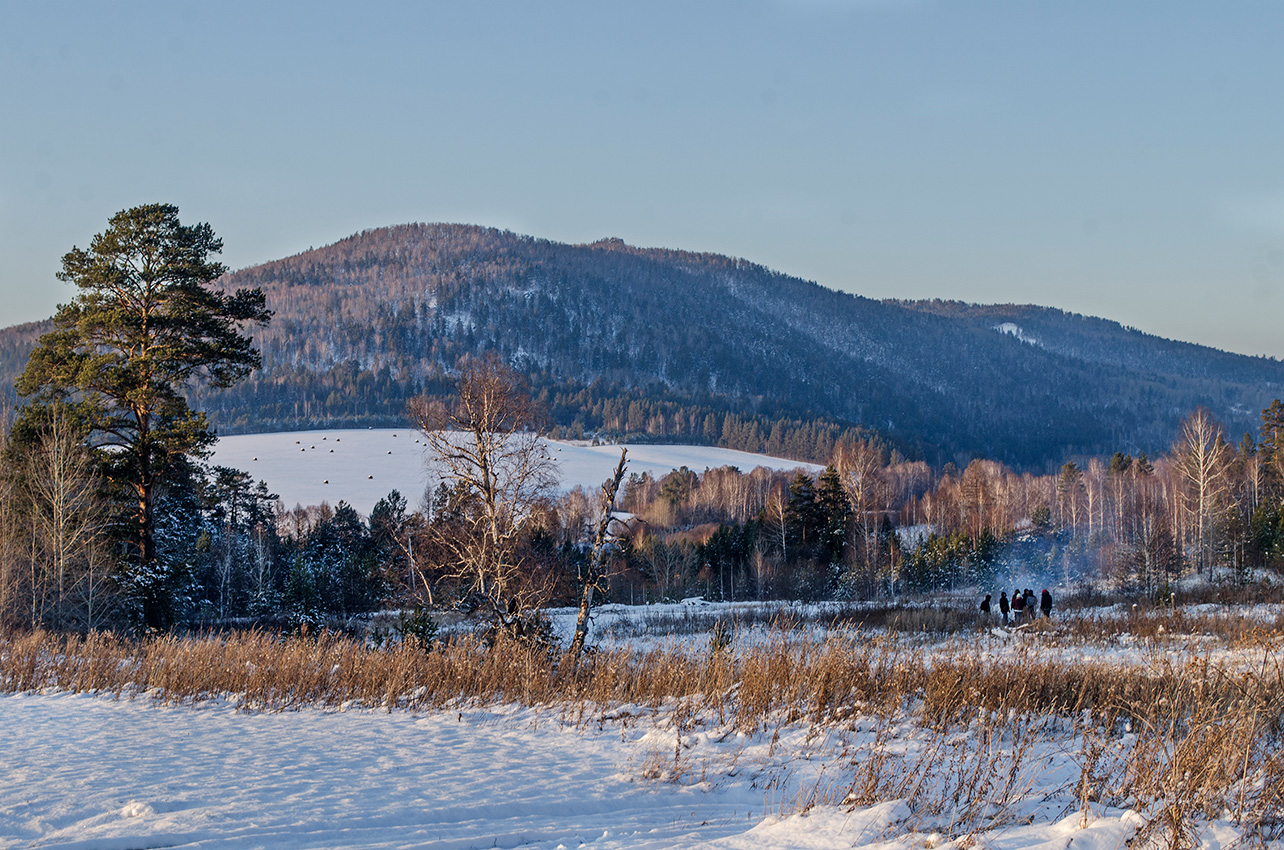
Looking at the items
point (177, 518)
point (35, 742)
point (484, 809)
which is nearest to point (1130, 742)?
point (484, 809)

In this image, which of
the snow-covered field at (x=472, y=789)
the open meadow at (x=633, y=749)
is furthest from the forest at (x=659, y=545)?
the snow-covered field at (x=472, y=789)

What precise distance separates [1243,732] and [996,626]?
17.8m

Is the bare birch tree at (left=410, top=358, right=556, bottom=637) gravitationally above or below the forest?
above

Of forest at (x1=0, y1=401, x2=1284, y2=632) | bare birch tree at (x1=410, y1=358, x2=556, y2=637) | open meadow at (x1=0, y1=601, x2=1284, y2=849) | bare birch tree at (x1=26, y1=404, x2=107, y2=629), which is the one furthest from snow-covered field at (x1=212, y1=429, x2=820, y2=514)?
open meadow at (x1=0, y1=601, x2=1284, y2=849)

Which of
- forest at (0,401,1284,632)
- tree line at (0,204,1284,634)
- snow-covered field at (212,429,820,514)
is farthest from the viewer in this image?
snow-covered field at (212,429,820,514)

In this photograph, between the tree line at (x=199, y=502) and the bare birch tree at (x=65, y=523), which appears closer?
the tree line at (x=199, y=502)

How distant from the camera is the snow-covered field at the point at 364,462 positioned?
97375 mm

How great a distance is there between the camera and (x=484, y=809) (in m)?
5.07

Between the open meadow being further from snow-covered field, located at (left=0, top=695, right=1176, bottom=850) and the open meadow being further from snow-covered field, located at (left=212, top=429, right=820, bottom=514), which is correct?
snow-covered field, located at (left=212, top=429, right=820, bottom=514)

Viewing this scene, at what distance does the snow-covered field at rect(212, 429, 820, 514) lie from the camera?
97375 millimetres

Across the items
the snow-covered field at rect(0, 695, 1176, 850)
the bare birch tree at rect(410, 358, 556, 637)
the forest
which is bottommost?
the forest

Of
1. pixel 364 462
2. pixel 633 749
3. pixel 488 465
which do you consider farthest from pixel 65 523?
pixel 364 462

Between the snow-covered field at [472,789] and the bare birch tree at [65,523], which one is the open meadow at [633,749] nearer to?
the snow-covered field at [472,789]

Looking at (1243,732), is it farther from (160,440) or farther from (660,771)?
(160,440)
